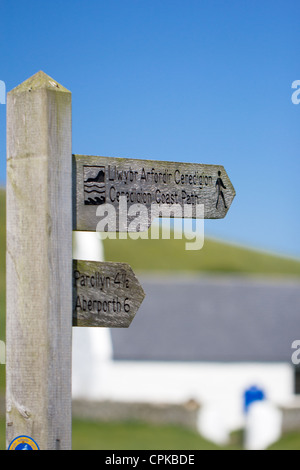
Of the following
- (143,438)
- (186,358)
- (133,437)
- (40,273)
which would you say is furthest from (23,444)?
(186,358)

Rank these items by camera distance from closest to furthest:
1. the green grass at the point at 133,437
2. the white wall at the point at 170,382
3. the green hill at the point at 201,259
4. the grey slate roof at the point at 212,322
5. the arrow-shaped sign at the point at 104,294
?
the arrow-shaped sign at the point at 104,294 → the green grass at the point at 133,437 → the white wall at the point at 170,382 → the grey slate roof at the point at 212,322 → the green hill at the point at 201,259

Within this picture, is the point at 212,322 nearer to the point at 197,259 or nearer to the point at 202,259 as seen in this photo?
the point at 202,259

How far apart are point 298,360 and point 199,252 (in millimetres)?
63763

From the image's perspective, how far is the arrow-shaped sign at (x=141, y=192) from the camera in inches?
138

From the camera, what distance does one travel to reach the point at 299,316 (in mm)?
30281

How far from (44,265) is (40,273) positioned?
0.14 ft

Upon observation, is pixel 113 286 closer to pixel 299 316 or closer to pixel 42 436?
pixel 42 436

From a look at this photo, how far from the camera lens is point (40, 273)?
3285 millimetres

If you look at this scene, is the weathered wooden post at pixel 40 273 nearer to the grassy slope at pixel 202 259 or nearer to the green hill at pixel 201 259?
the green hill at pixel 201 259

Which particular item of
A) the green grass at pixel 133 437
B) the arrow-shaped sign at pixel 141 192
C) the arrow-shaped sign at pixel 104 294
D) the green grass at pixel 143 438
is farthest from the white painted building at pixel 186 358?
the arrow-shaped sign at pixel 104 294

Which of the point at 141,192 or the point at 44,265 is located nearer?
the point at 44,265

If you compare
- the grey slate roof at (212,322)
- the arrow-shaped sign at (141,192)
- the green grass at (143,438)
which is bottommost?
the green grass at (143,438)

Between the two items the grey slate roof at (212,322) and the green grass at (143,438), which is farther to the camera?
the grey slate roof at (212,322)
